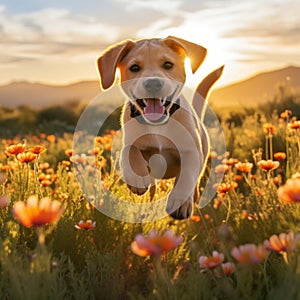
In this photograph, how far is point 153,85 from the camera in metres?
3.66

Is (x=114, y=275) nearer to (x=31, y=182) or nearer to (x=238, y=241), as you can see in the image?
(x=238, y=241)

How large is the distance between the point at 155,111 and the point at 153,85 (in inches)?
8.8

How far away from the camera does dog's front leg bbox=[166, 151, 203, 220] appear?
3340 millimetres

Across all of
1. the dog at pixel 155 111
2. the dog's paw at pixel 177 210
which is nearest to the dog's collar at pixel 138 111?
the dog at pixel 155 111

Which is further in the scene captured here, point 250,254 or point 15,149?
point 15,149

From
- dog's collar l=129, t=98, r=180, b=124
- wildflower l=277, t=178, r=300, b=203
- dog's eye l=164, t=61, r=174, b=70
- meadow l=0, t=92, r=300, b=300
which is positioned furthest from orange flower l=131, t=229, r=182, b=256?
dog's eye l=164, t=61, r=174, b=70

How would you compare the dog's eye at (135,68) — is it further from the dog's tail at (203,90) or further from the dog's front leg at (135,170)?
the dog's tail at (203,90)

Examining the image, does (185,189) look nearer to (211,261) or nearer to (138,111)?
(138,111)

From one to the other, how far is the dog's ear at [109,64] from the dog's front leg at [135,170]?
0.51 m

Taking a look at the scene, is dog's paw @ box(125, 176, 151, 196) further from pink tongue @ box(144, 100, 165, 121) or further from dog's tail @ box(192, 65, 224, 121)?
dog's tail @ box(192, 65, 224, 121)

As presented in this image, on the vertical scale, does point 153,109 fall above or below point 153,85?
below

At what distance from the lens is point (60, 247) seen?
3139 mm

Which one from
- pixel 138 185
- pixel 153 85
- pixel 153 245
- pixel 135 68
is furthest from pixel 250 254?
pixel 135 68

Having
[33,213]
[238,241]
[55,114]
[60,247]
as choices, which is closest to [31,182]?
[60,247]
